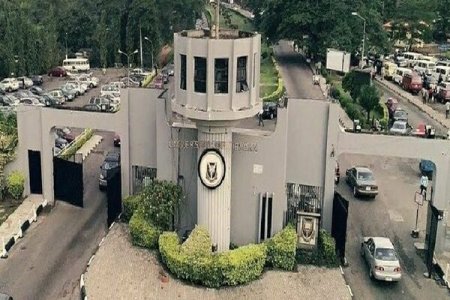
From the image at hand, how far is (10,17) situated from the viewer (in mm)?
73750

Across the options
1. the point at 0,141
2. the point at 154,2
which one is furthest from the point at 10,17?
the point at 0,141

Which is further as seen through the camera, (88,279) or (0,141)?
(0,141)

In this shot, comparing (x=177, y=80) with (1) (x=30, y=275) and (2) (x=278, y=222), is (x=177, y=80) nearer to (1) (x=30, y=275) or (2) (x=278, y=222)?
(2) (x=278, y=222)

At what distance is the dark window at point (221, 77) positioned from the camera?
80.1ft

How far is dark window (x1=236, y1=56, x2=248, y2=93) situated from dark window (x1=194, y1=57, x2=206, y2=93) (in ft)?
4.31

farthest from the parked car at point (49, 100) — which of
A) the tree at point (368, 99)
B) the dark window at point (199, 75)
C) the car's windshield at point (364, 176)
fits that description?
the dark window at point (199, 75)

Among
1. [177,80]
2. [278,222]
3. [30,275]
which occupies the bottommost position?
[30,275]

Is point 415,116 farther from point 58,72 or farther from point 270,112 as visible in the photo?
point 58,72

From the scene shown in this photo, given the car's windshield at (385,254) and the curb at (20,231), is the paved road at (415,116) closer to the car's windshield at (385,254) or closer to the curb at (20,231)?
the car's windshield at (385,254)

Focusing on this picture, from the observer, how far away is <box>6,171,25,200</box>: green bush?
1299 inches

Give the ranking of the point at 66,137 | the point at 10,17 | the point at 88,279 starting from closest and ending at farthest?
the point at 88,279, the point at 66,137, the point at 10,17

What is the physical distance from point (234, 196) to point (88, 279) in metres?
7.01

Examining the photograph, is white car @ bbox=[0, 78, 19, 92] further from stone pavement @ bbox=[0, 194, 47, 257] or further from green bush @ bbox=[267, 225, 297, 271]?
green bush @ bbox=[267, 225, 297, 271]

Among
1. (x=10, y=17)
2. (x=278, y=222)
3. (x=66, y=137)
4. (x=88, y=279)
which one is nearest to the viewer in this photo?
(x=88, y=279)
